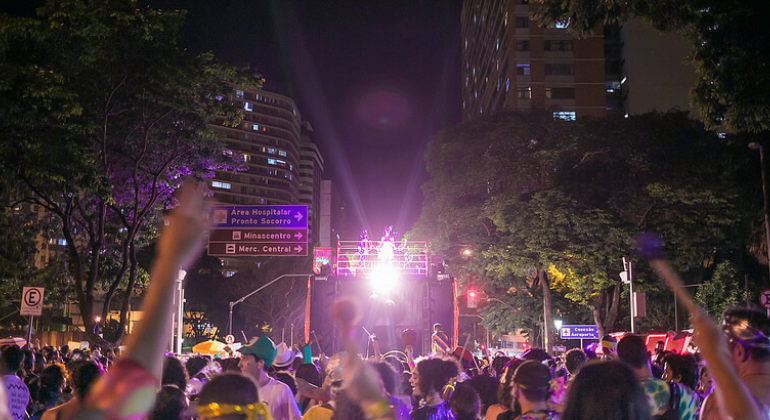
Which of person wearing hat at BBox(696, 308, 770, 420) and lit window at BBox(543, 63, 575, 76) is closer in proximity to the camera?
person wearing hat at BBox(696, 308, 770, 420)

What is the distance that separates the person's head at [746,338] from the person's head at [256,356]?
12.3 ft

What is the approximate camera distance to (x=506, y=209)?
107ft

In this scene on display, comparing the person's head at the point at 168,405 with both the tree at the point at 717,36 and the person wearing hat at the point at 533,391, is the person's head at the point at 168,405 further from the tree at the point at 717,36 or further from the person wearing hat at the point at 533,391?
the tree at the point at 717,36

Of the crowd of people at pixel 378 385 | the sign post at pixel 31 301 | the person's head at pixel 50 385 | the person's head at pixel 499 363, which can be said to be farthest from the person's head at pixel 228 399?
the sign post at pixel 31 301

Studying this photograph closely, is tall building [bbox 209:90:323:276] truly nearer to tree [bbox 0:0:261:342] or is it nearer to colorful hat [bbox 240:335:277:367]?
tree [bbox 0:0:261:342]

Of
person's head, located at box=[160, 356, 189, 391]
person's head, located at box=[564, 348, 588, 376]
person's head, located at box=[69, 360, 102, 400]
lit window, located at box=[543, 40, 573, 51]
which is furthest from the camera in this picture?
lit window, located at box=[543, 40, 573, 51]

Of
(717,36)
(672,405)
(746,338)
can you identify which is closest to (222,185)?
(717,36)

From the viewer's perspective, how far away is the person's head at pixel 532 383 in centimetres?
383

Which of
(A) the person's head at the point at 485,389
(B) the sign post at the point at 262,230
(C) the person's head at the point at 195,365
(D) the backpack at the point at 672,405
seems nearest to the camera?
(D) the backpack at the point at 672,405

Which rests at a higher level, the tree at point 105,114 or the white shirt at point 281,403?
the tree at point 105,114

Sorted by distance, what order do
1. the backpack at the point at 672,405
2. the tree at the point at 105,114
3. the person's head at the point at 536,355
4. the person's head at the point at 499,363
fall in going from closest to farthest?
the backpack at the point at 672,405 → the person's head at the point at 536,355 → the person's head at the point at 499,363 → the tree at the point at 105,114

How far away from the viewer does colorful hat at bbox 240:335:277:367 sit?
6.15m

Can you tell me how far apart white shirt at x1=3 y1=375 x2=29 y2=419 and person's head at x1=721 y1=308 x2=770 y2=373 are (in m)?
5.52

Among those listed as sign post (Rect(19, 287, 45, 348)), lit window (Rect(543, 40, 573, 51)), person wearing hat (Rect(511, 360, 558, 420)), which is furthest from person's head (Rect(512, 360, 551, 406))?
lit window (Rect(543, 40, 573, 51))
